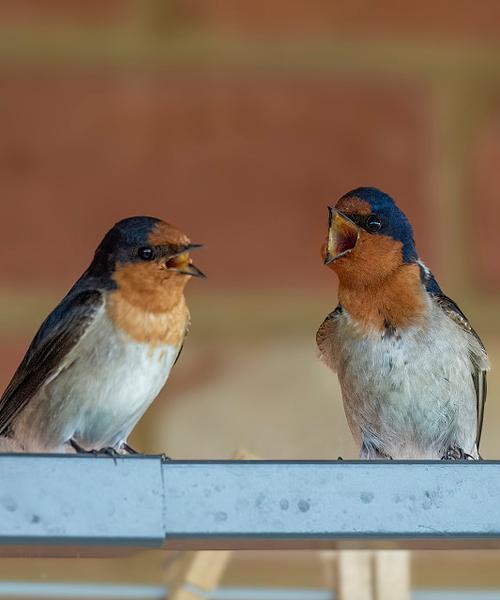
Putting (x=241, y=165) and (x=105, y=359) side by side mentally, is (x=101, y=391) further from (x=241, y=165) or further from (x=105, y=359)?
(x=241, y=165)

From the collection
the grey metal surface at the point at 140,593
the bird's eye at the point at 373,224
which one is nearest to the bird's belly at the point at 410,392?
the bird's eye at the point at 373,224

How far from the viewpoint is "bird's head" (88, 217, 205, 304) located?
3.90ft

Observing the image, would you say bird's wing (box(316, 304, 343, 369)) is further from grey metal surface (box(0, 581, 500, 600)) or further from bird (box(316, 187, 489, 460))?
grey metal surface (box(0, 581, 500, 600))

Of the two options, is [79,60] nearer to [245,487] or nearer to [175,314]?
[175,314]

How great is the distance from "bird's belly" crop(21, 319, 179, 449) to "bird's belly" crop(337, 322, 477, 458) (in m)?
0.18

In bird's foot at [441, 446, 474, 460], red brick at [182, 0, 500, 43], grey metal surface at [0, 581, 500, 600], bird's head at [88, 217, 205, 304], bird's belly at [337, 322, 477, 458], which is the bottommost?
bird's foot at [441, 446, 474, 460]

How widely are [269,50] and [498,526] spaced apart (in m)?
1.12

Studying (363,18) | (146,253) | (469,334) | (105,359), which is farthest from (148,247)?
(363,18)

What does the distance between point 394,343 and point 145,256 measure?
243 millimetres

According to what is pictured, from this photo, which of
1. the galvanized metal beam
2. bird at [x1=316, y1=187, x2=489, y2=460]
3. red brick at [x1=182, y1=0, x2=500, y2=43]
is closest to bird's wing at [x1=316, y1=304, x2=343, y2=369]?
bird at [x1=316, y1=187, x2=489, y2=460]

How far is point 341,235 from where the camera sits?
4.27 feet

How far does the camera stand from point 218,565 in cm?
89

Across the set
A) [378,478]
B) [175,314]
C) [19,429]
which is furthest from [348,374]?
[378,478]

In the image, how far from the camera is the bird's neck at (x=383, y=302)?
1.33 metres
